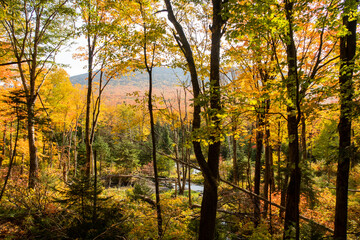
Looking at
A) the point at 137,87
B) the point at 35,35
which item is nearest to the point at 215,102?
the point at 35,35

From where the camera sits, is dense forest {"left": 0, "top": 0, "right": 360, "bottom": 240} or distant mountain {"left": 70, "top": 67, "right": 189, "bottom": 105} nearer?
dense forest {"left": 0, "top": 0, "right": 360, "bottom": 240}

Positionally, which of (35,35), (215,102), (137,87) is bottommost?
(215,102)

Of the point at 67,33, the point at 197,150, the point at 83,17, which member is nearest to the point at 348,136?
the point at 197,150

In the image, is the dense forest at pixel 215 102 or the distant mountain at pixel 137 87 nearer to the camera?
the dense forest at pixel 215 102

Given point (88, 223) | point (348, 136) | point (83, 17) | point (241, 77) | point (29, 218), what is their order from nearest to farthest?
point (348, 136) → point (88, 223) → point (29, 218) → point (241, 77) → point (83, 17)

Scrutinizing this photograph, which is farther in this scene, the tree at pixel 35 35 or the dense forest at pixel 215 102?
the tree at pixel 35 35

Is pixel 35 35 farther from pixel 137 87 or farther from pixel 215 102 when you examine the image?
pixel 137 87

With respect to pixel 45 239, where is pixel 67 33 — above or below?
above

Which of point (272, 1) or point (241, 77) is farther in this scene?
point (241, 77)

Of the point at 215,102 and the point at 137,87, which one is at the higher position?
the point at 137,87

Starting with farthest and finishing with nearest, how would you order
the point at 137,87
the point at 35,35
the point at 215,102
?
1. the point at 137,87
2. the point at 35,35
3. the point at 215,102

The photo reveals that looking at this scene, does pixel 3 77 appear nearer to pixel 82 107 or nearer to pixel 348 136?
pixel 82 107

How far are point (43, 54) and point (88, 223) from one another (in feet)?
26.3

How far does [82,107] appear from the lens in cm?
1567
